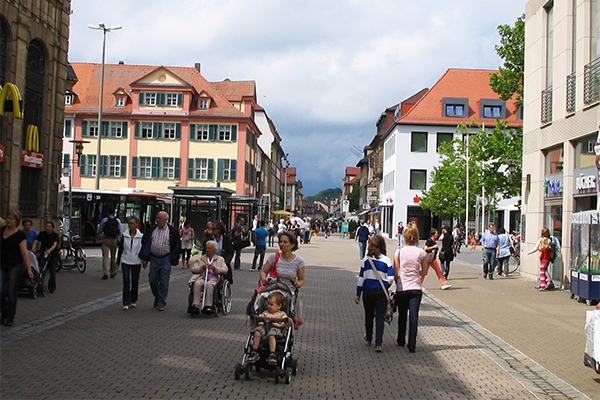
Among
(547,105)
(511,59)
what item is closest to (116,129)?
(511,59)

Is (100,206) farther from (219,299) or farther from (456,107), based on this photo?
(456,107)

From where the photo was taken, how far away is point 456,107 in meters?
62.6

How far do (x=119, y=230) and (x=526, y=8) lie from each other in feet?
46.9

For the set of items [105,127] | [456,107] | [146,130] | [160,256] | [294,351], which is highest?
[456,107]

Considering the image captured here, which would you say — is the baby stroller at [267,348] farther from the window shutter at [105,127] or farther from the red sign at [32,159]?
the window shutter at [105,127]

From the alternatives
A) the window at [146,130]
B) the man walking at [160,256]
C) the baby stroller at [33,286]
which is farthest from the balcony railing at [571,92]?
the window at [146,130]

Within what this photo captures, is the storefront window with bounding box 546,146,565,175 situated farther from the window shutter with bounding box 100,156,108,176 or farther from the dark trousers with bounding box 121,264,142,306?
the window shutter with bounding box 100,156,108,176

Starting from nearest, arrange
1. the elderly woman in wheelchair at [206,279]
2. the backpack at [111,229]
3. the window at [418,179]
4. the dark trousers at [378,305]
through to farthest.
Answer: the dark trousers at [378,305], the elderly woman in wheelchair at [206,279], the backpack at [111,229], the window at [418,179]

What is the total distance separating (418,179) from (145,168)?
24479mm

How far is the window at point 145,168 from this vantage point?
56.7 meters

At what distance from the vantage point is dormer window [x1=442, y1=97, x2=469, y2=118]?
204 ft

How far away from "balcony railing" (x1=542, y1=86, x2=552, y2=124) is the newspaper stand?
547cm

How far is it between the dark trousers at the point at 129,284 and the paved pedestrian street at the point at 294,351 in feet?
0.69

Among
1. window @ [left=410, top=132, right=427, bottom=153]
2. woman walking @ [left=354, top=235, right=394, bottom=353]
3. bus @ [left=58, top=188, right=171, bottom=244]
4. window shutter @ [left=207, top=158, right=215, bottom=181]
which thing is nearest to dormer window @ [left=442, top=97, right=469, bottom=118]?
window @ [left=410, top=132, right=427, bottom=153]
